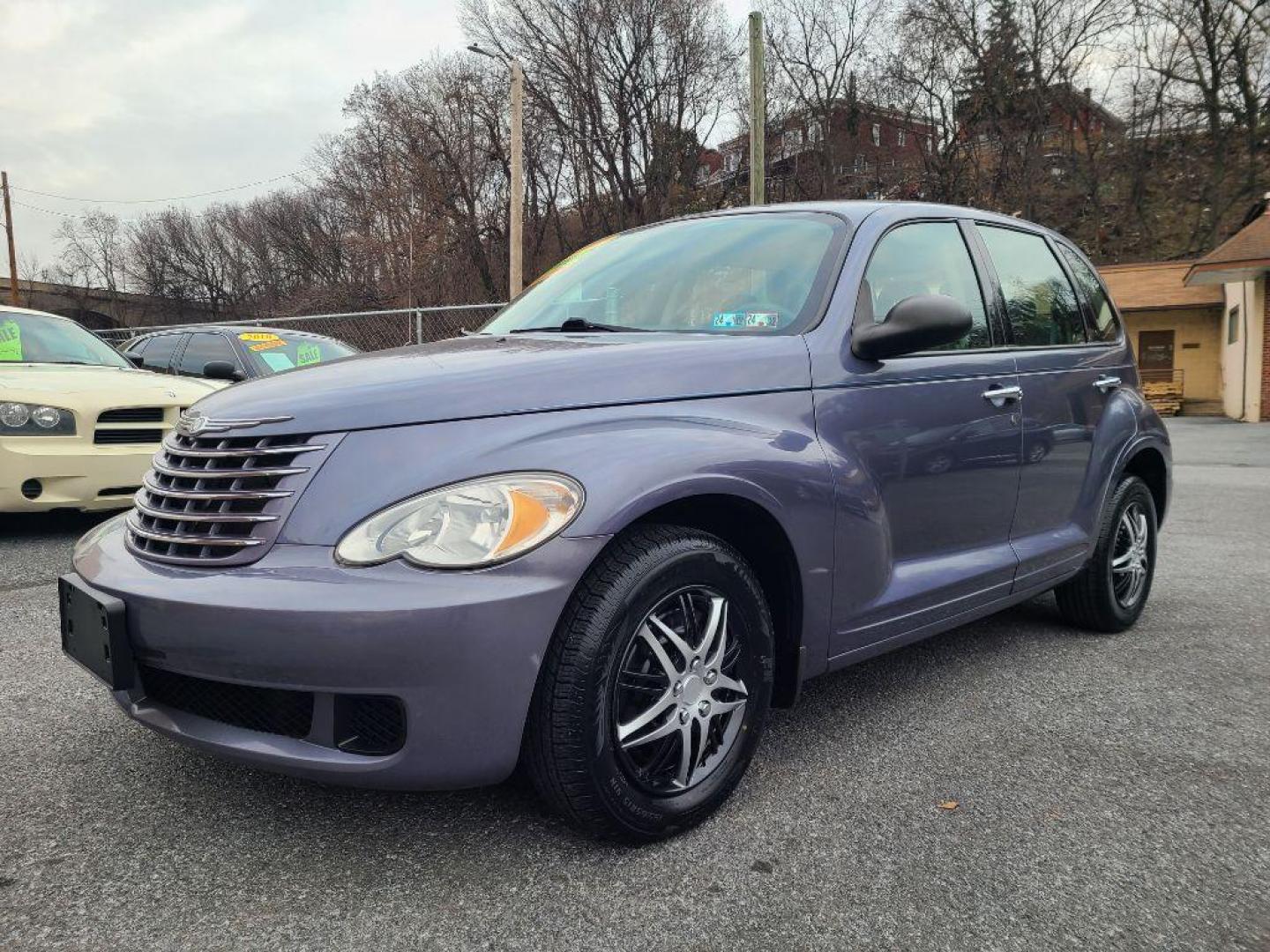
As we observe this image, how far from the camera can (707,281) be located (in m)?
2.89

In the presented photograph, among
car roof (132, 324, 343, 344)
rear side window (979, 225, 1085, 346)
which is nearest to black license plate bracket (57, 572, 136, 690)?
rear side window (979, 225, 1085, 346)

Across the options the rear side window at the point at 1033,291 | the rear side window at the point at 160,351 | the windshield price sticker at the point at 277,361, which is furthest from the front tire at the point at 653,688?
the rear side window at the point at 160,351

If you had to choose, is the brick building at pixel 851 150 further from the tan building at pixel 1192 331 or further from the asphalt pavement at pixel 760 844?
the asphalt pavement at pixel 760 844

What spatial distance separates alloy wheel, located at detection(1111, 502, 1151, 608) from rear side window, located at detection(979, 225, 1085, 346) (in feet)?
2.85

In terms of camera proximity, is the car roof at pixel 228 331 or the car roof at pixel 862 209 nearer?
the car roof at pixel 862 209

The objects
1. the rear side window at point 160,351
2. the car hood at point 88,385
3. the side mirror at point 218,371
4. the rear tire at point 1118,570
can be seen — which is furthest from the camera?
the rear side window at point 160,351

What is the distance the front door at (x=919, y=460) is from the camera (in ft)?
8.40

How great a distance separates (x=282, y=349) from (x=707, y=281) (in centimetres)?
659

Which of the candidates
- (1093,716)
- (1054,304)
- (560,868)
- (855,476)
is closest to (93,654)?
(560,868)

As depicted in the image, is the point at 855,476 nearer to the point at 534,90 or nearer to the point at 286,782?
the point at 286,782

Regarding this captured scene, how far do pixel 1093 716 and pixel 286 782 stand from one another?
2.52 metres

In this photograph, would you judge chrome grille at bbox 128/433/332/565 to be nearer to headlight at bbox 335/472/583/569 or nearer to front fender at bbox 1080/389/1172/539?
headlight at bbox 335/472/583/569

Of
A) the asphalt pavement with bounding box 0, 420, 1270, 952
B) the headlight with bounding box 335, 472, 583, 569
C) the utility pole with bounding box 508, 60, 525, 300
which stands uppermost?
the utility pole with bounding box 508, 60, 525, 300

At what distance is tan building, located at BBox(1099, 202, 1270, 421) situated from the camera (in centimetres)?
2138
